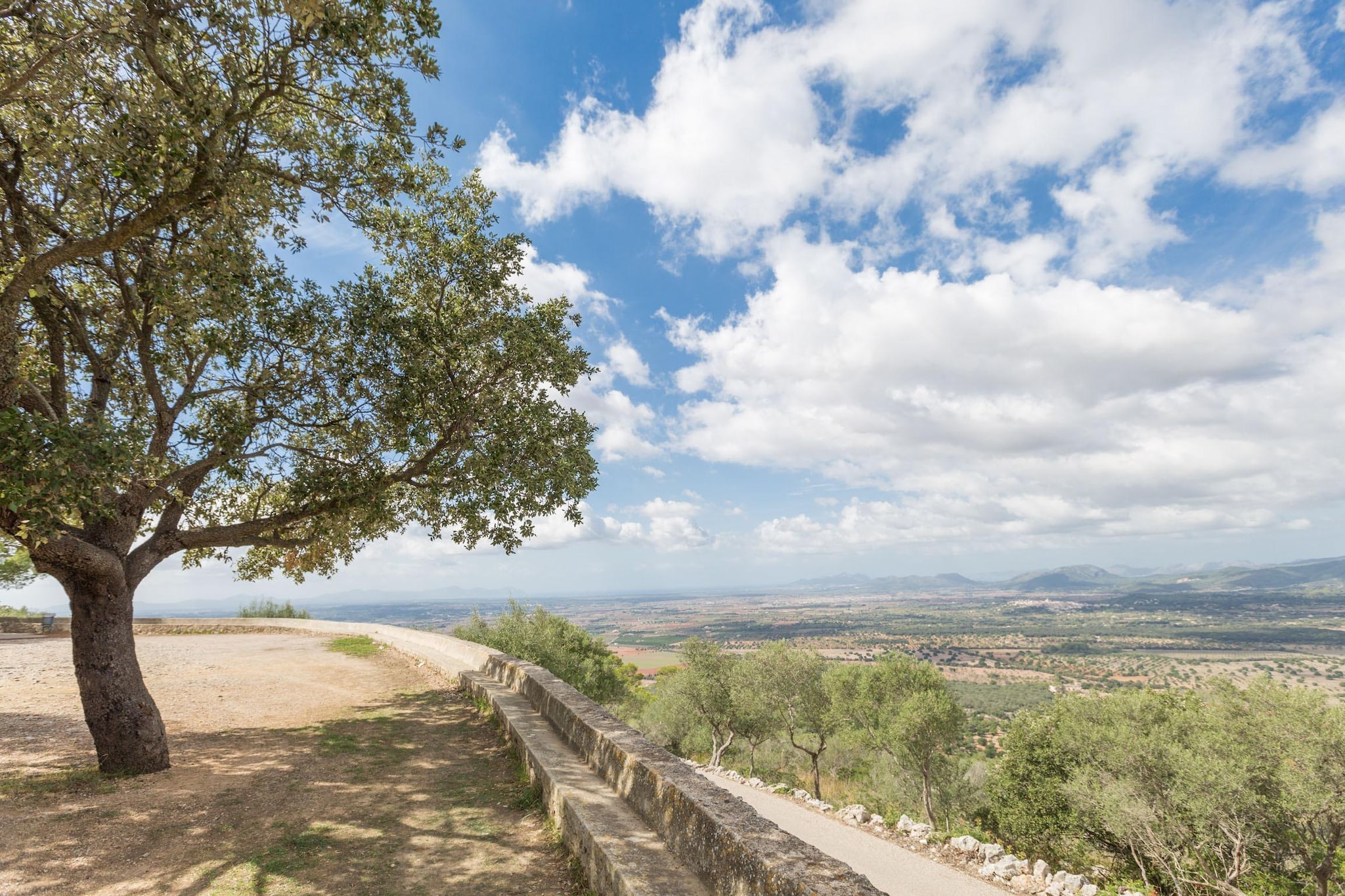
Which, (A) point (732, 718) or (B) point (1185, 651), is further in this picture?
(B) point (1185, 651)

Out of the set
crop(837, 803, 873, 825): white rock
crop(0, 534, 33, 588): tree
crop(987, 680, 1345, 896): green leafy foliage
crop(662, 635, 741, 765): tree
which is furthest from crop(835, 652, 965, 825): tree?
crop(0, 534, 33, 588): tree

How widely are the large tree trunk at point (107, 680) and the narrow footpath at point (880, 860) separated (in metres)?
9.29

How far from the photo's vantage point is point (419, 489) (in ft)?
40.4

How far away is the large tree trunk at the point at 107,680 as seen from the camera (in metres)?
7.78

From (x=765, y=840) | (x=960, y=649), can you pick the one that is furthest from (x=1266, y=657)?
(x=765, y=840)

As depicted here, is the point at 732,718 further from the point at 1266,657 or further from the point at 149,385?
the point at 1266,657

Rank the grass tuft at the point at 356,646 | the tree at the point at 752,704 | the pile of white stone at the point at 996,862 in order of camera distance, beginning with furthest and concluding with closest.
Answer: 1. the tree at the point at 752,704
2. the grass tuft at the point at 356,646
3. the pile of white stone at the point at 996,862

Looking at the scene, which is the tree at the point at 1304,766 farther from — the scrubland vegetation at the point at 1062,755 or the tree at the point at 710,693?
the tree at the point at 710,693

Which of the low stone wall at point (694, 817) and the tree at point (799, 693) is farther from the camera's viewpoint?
the tree at point (799, 693)

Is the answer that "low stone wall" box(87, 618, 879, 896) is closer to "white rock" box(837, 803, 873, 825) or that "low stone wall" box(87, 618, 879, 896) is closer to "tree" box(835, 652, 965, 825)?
"white rock" box(837, 803, 873, 825)

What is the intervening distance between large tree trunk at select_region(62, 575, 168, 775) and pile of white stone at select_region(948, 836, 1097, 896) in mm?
17804

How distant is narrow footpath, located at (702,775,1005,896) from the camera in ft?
41.7

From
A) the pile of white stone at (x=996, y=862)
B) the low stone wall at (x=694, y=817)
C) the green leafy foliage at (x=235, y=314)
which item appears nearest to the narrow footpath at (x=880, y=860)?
the pile of white stone at (x=996, y=862)

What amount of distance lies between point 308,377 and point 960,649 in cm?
19369
